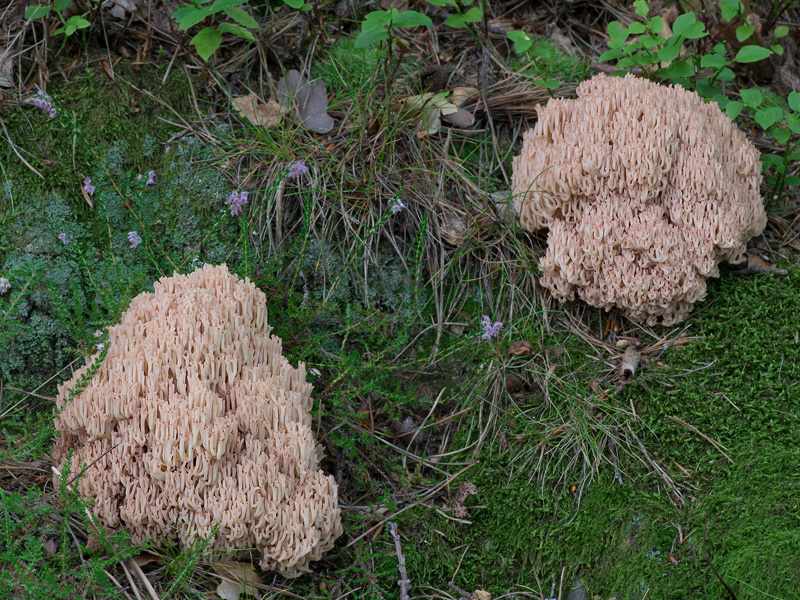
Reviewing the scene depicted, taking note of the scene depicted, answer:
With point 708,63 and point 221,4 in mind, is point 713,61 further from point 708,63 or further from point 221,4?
point 221,4

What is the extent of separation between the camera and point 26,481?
9.41ft

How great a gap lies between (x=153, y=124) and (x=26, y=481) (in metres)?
1.96

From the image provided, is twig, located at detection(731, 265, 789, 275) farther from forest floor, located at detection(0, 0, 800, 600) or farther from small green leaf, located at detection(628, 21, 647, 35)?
small green leaf, located at detection(628, 21, 647, 35)

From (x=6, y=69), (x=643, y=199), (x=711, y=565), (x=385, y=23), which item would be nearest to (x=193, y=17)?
(x=385, y=23)

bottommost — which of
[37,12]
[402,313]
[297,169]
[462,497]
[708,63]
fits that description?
[462,497]

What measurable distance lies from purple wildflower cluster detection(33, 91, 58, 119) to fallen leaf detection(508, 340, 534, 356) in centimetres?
267

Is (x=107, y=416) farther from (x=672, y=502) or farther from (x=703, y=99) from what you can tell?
(x=703, y=99)

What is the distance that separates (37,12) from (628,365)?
349 centimetres

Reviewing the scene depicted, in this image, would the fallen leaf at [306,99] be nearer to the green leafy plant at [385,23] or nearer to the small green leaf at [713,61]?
the green leafy plant at [385,23]

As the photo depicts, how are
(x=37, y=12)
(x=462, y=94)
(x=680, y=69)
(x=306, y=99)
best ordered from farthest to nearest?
(x=462, y=94), (x=306, y=99), (x=680, y=69), (x=37, y=12)

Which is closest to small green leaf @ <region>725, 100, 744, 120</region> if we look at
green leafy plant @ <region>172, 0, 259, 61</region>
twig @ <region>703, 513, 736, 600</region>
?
twig @ <region>703, 513, 736, 600</region>

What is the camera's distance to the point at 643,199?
3357 mm

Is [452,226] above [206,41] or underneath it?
underneath

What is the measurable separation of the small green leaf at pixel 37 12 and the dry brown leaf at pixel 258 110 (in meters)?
1.03
